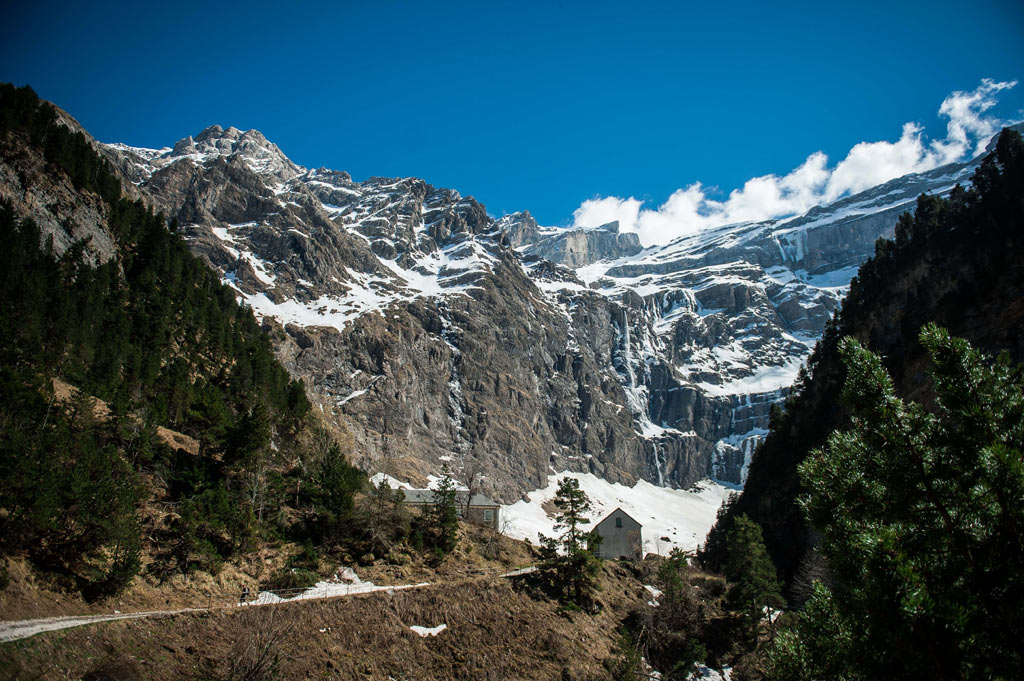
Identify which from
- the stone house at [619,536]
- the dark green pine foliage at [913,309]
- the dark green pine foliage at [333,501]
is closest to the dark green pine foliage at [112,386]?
the dark green pine foliage at [333,501]

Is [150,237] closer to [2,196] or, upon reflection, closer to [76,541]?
[2,196]

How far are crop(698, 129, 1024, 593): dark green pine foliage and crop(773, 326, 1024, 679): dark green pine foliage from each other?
42056mm

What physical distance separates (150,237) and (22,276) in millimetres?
→ 22113

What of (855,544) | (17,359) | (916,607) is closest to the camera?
(916,607)

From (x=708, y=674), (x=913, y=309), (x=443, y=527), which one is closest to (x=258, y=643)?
(x=443, y=527)

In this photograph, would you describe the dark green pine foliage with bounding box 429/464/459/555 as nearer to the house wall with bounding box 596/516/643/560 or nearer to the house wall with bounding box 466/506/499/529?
the house wall with bounding box 466/506/499/529

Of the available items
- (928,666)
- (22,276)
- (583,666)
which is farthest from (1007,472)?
(22,276)

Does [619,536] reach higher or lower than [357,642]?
lower

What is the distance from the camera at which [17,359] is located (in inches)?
1299

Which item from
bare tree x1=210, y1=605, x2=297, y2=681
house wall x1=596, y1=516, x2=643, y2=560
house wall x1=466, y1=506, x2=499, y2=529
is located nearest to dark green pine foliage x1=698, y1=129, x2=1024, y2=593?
house wall x1=596, y1=516, x2=643, y2=560

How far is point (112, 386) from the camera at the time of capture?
3500 cm

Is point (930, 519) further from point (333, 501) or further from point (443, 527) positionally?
point (443, 527)

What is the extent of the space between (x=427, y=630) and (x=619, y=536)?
133ft

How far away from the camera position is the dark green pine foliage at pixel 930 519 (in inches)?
161
